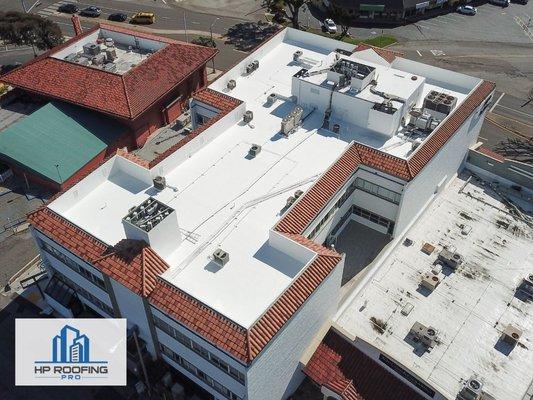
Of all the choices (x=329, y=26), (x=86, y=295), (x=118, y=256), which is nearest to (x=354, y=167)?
(x=118, y=256)

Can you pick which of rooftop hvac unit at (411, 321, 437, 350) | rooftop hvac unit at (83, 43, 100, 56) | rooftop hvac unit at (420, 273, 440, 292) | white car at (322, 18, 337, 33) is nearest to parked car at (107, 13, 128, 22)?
rooftop hvac unit at (83, 43, 100, 56)

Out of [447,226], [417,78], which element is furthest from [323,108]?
[447,226]

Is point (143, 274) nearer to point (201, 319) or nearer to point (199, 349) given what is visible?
point (201, 319)

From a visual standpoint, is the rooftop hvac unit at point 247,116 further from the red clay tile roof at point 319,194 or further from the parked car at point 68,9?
the parked car at point 68,9

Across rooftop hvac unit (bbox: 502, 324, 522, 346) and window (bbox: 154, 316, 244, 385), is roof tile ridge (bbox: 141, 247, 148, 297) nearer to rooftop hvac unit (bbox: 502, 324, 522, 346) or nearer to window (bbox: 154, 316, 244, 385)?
window (bbox: 154, 316, 244, 385)

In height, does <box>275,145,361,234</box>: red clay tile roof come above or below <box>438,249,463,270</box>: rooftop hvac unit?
above

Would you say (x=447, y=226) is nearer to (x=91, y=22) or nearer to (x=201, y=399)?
(x=201, y=399)
